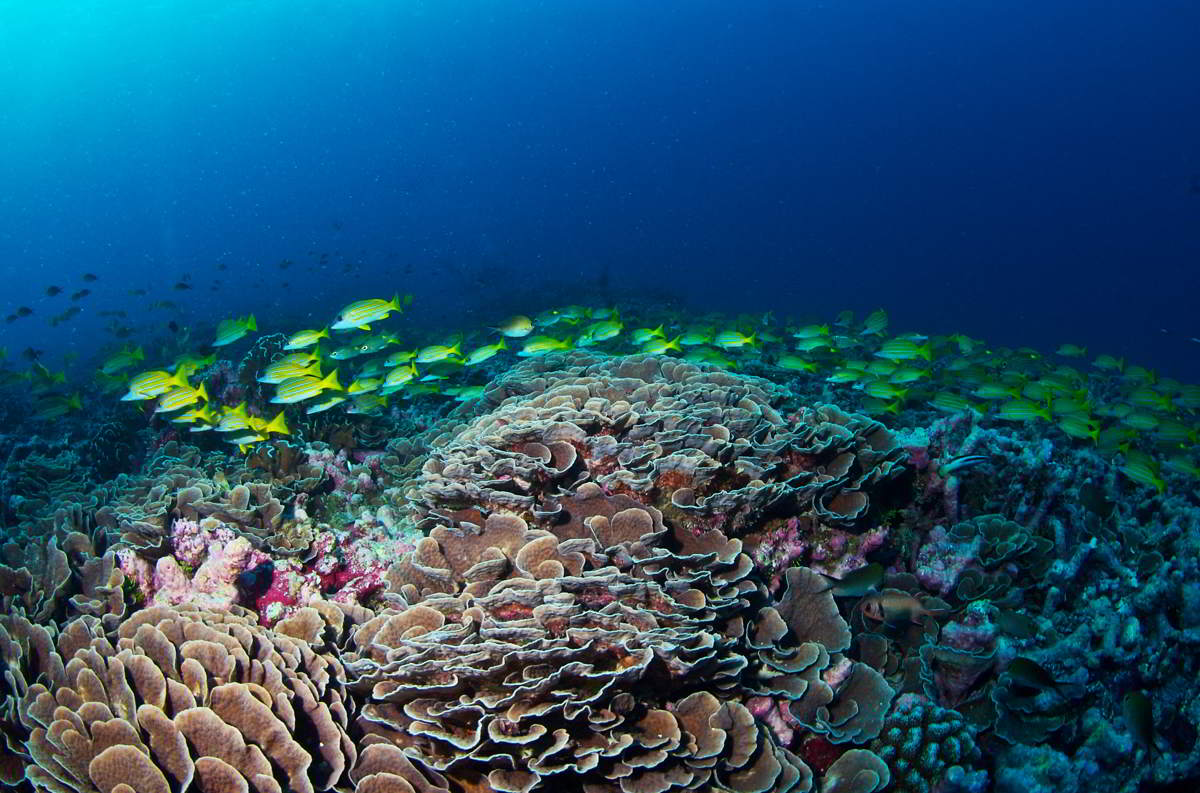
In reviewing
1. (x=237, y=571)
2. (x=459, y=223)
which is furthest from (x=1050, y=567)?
(x=459, y=223)

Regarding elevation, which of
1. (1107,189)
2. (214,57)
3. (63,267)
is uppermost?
(214,57)

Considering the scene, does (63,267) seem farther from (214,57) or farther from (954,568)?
(954,568)

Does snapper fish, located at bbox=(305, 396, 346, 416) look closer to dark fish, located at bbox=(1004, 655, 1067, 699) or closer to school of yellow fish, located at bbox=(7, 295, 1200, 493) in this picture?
school of yellow fish, located at bbox=(7, 295, 1200, 493)

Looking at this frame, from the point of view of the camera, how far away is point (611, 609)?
277cm

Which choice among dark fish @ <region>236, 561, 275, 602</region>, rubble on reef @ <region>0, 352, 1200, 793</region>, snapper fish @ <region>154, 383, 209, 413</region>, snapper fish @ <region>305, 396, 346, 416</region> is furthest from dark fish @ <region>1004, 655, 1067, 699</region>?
snapper fish @ <region>154, 383, 209, 413</region>

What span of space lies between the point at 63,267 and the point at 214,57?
59.4 meters

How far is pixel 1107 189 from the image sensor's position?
4811 inches

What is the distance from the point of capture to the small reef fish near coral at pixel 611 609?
264 cm

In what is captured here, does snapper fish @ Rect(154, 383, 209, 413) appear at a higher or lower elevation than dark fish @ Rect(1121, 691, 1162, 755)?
higher

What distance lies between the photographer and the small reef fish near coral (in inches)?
104

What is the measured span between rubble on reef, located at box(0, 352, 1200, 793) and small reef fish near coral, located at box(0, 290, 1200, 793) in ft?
0.07

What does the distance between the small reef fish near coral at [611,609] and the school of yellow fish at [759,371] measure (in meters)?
0.67

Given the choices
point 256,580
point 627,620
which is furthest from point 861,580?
point 256,580

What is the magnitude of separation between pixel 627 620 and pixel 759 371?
893cm
